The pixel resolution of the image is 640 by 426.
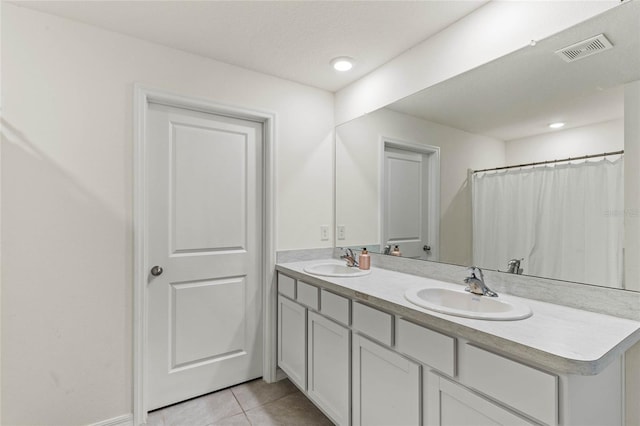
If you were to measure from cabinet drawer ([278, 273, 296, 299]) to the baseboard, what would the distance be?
44.5 inches

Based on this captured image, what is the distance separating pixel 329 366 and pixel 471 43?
6.24ft

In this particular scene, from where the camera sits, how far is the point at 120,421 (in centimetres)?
178

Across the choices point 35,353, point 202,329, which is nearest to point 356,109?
point 202,329

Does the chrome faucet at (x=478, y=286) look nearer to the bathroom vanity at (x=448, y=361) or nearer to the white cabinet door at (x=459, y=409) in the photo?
the bathroom vanity at (x=448, y=361)

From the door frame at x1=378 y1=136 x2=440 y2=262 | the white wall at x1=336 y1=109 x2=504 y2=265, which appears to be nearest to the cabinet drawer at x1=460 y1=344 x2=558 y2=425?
the white wall at x1=336 y1=109 x2=504 y2=265

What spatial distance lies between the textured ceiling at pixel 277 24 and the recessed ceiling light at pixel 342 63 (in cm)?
4

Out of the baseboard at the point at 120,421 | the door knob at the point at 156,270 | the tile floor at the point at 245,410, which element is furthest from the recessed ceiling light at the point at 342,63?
the baseboard at the point at 120,421

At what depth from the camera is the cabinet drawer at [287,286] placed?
2105 mm

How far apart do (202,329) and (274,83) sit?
1859mm

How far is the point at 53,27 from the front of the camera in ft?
5.39

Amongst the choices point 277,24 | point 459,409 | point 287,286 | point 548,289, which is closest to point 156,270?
point 287,286

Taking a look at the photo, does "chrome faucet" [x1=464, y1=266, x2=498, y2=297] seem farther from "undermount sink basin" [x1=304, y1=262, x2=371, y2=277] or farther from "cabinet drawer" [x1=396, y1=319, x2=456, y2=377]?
"undermount sink basin" [x1=304, y1=262, x2=371, y2=277]

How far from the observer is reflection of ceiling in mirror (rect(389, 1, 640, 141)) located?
1.18 m

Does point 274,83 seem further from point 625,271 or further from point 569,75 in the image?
point 625,271
